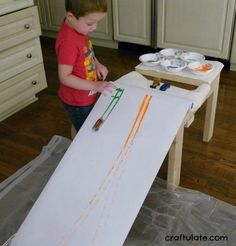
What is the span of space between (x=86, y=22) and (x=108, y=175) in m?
0.49

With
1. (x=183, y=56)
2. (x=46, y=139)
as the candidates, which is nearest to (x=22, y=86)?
(x=46, y=139)

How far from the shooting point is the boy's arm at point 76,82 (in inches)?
45.6

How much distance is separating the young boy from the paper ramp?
0.09 m

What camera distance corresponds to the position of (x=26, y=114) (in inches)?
79.5

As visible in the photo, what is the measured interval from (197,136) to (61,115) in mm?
775

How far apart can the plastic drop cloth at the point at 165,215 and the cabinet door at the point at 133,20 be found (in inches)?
58.8

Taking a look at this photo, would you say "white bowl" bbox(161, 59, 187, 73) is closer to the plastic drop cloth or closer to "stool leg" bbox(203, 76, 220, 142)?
"stool leg" bbox(203, 76, 220, 142)

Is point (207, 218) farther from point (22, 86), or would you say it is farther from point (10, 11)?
point (10, 11)

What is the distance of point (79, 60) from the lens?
3.94 ft

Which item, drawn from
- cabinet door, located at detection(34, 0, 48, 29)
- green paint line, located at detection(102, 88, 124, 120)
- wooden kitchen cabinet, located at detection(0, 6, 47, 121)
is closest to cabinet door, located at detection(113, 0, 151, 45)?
cabinet door, located at detection(34, 0, 48, 29)

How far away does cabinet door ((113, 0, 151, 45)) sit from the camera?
8.38 feet

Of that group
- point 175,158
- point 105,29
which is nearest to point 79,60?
point 175,158

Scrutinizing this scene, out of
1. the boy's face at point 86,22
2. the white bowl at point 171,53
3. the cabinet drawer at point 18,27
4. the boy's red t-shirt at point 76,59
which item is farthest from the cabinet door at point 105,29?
the boy's face at point 86,22

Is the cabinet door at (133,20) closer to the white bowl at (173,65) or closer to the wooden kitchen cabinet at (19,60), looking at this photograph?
the wooden kitchen cabinet at (19,60)
